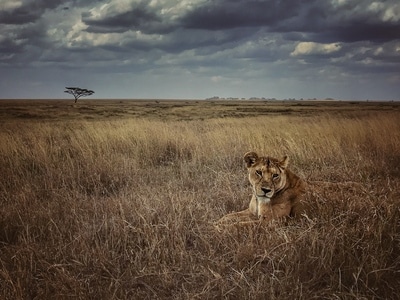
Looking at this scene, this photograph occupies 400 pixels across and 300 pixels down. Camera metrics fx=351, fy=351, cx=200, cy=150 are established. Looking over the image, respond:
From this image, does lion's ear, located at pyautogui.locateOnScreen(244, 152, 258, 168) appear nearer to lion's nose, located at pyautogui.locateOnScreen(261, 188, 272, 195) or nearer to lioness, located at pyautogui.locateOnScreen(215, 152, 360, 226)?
lioness, located at pyautogui.locateOnScreen(215, 152, 360, 226)

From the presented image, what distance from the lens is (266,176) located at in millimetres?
4480

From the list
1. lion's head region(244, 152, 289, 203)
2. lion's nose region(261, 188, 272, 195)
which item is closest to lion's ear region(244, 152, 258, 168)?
lion's head region(244, 152, 289, 203)

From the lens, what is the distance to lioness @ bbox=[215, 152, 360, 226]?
4.48 meters

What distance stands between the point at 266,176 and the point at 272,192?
215mm

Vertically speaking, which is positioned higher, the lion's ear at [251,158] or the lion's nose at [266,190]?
the lion's ear at [251,158]

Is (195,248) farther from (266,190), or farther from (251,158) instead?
Result: (251,158)

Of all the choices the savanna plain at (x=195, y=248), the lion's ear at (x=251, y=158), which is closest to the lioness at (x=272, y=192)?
the lion's ear at (x=251, y=158)

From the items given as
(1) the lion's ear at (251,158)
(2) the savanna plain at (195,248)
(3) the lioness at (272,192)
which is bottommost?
(2) the savanna plain at (195,248)

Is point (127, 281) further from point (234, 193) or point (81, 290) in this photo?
point (234, 193)

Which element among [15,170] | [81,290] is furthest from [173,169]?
[81,290]

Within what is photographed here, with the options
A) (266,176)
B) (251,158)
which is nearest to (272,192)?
(266,176)

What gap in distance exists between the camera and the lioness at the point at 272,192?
14.7 ft

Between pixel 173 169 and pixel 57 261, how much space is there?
17.7 feet

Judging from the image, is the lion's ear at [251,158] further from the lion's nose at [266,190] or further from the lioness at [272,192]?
the lion's nose at [266,190]
